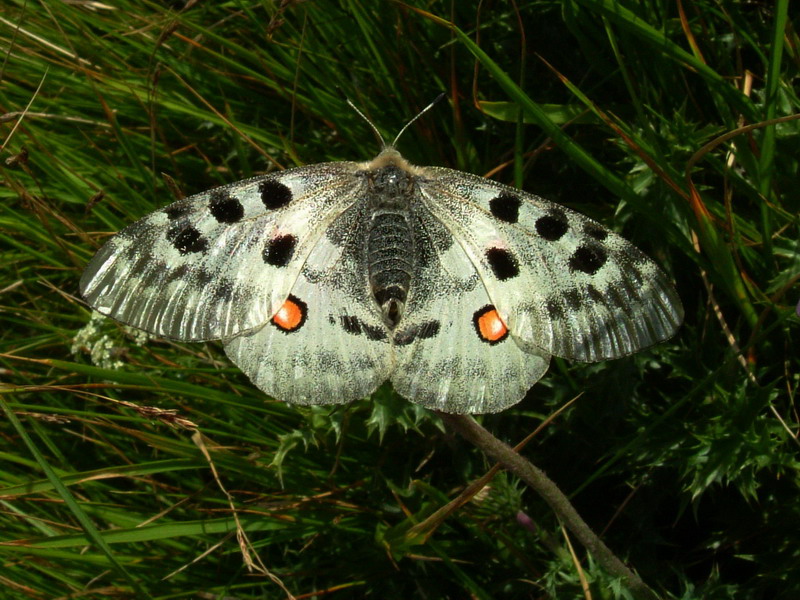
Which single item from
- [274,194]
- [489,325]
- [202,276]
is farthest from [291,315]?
[489,325]

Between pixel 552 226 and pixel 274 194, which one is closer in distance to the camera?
pixel 552 226

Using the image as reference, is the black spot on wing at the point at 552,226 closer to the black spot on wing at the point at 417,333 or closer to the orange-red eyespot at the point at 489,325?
the orange-red eyespot at the point at 489,325

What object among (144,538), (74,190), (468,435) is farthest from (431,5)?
(144,538)

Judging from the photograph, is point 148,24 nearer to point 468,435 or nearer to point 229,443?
point 229,443

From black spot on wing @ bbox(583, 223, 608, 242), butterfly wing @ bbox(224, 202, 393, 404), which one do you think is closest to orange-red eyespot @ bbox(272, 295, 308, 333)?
butterfly wing @ bbox(224, 202, 393, 404)

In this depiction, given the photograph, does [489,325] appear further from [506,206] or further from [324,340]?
[324,340]

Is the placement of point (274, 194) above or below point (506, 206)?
above

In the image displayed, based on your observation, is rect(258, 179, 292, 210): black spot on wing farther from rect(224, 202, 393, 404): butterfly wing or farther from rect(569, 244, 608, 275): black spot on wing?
rect(569, 244, 608, 275): black spot on wing

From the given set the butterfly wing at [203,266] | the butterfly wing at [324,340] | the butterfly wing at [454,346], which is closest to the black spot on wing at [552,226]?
the butterfly wing at [454,346]
